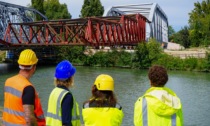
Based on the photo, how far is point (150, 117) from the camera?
423 centimetres

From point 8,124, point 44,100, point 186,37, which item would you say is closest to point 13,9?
point 186,37

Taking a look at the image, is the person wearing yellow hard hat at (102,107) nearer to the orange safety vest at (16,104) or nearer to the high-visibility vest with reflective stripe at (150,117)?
the high-visibility vest with reflective stripe at (150,117)

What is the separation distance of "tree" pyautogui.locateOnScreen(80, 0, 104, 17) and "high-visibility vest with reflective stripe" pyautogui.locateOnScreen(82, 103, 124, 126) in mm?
73275

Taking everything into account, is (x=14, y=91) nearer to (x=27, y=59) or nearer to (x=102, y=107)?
(x=27, y=59)

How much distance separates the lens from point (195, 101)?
66.2 ft

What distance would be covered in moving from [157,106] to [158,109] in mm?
43

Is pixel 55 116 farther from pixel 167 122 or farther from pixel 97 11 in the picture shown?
pixel 97 11

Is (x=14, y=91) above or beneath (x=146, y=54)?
above

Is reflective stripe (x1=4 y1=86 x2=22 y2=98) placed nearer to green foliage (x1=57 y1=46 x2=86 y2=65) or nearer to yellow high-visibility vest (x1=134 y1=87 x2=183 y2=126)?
yellow high-visibility vest (x1=134 y1=87 x2=183 y2=126)

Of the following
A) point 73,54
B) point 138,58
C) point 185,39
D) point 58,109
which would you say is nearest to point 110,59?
point 138,58

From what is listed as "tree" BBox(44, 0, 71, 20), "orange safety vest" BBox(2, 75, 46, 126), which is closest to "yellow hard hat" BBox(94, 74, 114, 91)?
"orange safety vest" BBox(2, 75, 46, 126)

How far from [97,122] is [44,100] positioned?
15419 millimetres

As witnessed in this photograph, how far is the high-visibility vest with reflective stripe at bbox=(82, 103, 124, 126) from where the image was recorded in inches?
168

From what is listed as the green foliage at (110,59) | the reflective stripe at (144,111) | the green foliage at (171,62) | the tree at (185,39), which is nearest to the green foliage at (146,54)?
the green foliage at (171,62)
